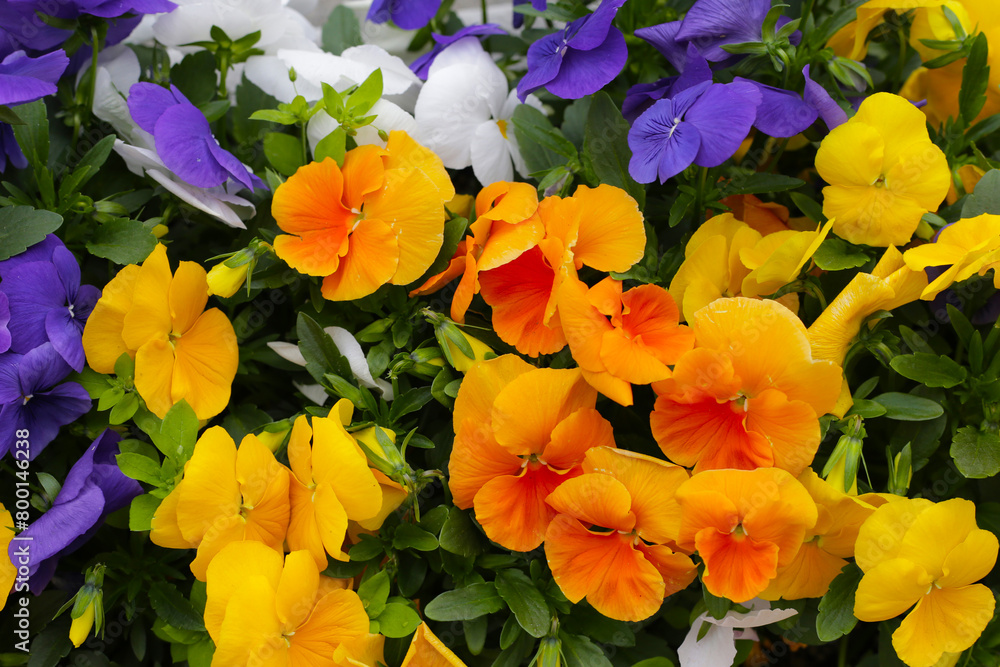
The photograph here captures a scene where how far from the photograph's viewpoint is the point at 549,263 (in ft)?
2.35

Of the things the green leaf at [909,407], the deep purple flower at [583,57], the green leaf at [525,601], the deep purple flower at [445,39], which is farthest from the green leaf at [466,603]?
the deep purple flower at [445,39]

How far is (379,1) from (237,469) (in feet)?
2.04

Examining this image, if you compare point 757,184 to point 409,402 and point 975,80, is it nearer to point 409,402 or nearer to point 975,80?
point 975,80

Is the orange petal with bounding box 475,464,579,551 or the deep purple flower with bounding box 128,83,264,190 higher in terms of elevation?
the deep purple flower with bounding box 128,83,264,190

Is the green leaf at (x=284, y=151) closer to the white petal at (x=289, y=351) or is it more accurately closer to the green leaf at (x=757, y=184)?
the white petal at (x=289, y=351)

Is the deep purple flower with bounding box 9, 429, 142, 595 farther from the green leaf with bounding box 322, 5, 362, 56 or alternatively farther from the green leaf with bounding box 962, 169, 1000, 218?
the green leaf with bounding box 962, 169, 1000, 218

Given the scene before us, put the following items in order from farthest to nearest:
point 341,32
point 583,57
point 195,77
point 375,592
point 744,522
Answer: point 341,32
point 195,77
point 583,57
point 375,592
point 744,522

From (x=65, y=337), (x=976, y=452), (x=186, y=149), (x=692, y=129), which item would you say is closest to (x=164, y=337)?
(x=65, y=337)

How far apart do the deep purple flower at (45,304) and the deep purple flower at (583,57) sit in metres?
0.52

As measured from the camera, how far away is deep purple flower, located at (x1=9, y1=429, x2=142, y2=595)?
690mm

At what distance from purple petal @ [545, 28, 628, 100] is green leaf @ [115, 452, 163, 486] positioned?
0.54 metres

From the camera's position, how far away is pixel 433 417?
2.82 ft

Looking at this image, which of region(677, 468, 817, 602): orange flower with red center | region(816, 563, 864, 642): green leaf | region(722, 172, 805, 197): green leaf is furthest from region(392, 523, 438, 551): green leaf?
region(722, 172, 805, 197): green leaf

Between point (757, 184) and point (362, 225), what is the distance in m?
0.41
